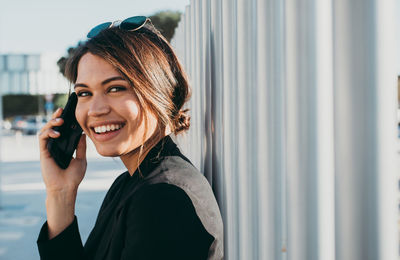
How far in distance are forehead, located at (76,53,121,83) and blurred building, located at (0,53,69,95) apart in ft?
109

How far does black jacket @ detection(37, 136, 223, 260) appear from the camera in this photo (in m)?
1.17

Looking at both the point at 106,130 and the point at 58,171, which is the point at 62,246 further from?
the point at 106,130

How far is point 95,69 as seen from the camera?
1693 mm

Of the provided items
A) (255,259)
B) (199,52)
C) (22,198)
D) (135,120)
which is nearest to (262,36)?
→ (135,120)

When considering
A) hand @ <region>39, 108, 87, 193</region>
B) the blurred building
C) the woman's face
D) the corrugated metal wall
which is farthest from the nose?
the blurred building

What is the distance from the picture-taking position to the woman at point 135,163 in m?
1.20

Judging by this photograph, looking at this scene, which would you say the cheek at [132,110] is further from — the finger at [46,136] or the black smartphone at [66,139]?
the finger at [46,136]

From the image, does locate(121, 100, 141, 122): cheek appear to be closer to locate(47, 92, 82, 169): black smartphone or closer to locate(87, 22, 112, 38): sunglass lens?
locate(87, 22, 112, 38): sunglass lens

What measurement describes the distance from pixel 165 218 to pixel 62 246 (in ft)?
2.67

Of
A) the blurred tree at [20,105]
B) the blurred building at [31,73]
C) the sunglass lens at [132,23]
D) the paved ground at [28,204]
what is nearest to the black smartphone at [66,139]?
the paved ground at [28,204]

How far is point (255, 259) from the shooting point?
1.43m

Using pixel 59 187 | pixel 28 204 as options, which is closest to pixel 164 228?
pixel 59 187

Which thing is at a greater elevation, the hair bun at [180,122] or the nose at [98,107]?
the nose at [98,107]

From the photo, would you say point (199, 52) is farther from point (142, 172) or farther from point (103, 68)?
point (142, 172)
